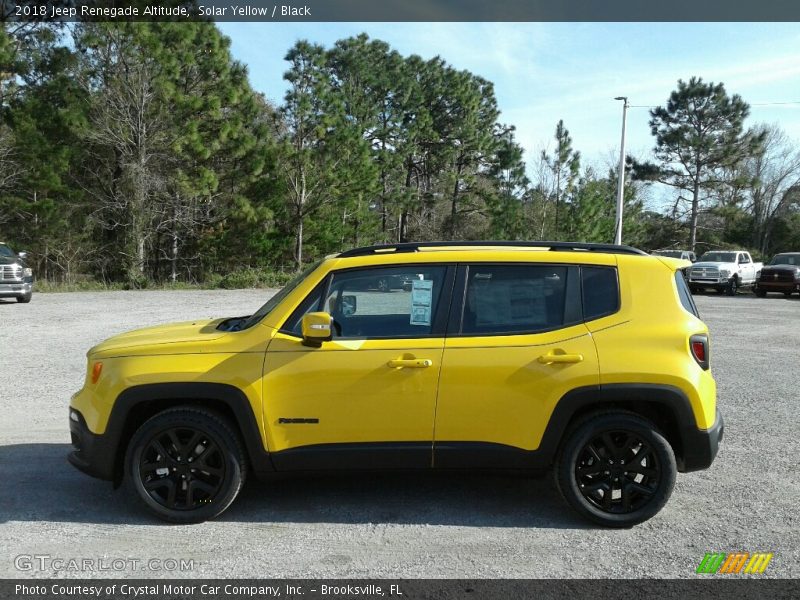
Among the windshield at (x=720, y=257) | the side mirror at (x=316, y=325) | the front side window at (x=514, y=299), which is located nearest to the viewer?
the side mirror at (x=316, y=325)

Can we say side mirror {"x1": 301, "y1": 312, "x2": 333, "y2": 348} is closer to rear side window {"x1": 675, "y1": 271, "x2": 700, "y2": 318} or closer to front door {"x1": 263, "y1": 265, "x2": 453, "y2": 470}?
front door {"x1": 263, "y1": 265, "x2": 453, "y2": 470}

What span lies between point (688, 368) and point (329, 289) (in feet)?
7.61

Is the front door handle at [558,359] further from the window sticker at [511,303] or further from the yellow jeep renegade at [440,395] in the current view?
the window sticker at [511,303]

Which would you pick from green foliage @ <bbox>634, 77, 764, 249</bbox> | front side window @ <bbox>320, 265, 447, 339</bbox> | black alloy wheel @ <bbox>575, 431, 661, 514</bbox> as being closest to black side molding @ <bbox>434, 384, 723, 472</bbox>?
black alloy wheel @ <bbox>575, 431, 661, 514</bbox>

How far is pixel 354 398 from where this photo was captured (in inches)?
159

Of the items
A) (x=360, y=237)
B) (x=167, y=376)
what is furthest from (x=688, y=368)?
(x=360, y=237)

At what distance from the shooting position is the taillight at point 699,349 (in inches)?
162

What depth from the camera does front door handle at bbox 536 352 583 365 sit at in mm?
4035

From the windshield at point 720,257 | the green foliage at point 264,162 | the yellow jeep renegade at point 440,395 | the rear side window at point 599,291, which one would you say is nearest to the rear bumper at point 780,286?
the windshield at point 720,257

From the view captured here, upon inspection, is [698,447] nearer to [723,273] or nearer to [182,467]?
[182,467]

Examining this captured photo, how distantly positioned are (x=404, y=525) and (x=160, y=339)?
199cm

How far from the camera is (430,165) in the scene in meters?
45.8

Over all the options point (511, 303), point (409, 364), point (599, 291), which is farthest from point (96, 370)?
point (599, 291)

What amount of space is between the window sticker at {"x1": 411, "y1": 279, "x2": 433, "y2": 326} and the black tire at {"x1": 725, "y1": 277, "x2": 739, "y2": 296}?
29.0m
